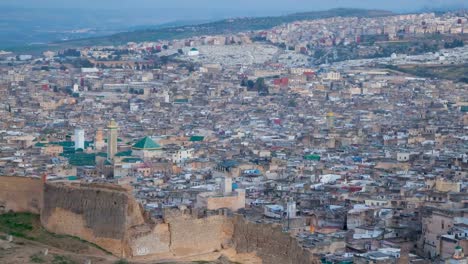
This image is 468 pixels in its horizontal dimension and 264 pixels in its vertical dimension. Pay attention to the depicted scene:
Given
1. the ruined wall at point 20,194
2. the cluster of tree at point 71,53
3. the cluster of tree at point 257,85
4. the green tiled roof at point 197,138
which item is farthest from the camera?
the cluster of tree at point 71,53

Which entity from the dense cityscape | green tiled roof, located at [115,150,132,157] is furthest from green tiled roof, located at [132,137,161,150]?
green tiled roof, located at [115,150,132,157]

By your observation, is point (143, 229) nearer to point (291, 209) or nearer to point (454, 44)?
point (291, 209)

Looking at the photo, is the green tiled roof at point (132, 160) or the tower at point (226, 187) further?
the green tiled roof at point (132, 160)

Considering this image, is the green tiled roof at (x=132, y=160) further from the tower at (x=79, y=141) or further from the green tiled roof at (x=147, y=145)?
the tower at (x=79, y=141)

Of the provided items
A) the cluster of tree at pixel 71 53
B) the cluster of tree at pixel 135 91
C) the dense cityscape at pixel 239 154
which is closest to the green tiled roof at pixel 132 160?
the dense cityscape at pixel 239 154

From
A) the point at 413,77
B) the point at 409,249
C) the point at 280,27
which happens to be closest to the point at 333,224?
the point at 409,249

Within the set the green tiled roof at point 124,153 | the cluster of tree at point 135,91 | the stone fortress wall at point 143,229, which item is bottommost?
the cluster of tree at point 135,91

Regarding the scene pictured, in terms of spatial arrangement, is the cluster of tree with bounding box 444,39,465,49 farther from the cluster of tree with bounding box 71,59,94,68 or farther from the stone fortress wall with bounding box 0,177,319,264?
the stone fortress wall with bounding box 0,177,319,264
